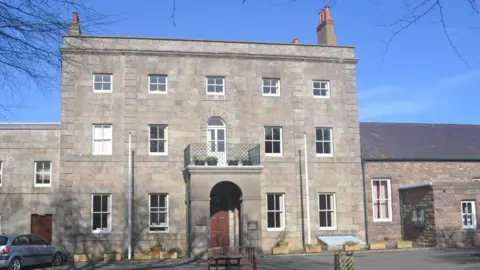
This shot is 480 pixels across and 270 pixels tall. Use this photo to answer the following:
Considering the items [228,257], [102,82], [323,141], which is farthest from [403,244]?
[102,82]

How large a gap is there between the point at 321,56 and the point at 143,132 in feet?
34.5

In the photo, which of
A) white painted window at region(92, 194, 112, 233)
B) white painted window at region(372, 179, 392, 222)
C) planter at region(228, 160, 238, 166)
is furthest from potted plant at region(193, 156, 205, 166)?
white painted window at region(372, 179, 392, 222)

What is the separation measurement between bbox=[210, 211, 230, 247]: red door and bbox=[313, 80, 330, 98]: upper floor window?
331 inches

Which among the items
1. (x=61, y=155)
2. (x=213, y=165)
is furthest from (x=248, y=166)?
(x=61, y=155)

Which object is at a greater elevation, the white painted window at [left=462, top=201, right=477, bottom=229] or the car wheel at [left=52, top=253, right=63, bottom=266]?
the white painted window at [left=462, top=201, right=477, bottom=229]

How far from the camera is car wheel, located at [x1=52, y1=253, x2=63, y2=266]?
23.7 m

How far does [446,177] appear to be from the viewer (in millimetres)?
32906

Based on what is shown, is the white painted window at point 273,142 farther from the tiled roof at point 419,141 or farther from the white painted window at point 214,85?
the tiled roof at point 419,141

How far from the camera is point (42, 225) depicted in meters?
28.7

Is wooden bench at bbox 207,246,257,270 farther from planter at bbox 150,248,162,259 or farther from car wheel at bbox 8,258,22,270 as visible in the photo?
car wheel at bbox 8,258,22,270

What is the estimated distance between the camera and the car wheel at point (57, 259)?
2369 centimetres

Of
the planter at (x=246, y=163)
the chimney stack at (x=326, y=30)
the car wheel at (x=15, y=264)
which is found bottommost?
the car wheel at (x=15, y=264)

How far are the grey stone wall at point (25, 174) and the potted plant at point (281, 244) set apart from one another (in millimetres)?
10941

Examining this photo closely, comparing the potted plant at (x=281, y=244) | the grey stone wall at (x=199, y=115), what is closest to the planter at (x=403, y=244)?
the grey stone wall at (x=199, y=115)
